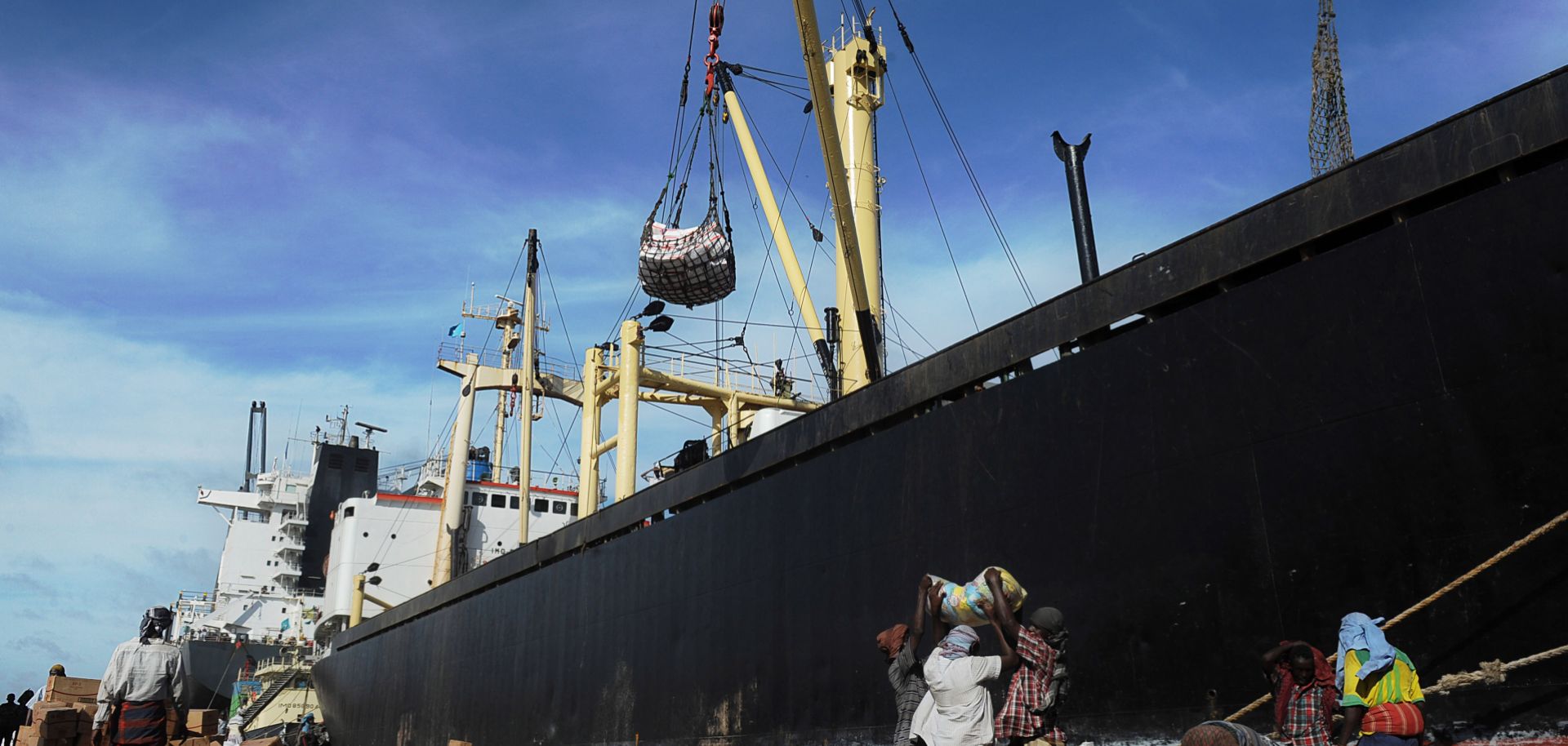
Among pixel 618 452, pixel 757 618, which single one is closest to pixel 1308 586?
pixel 757 618

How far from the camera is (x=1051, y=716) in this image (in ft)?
15.6

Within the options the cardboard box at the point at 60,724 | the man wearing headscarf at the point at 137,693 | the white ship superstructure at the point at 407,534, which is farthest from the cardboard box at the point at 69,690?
the white ship superstructure at the point at 407,534

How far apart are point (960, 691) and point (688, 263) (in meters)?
10.1

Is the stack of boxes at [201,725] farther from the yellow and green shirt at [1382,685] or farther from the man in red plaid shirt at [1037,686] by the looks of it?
the yellow and green shirt at [1382,685]

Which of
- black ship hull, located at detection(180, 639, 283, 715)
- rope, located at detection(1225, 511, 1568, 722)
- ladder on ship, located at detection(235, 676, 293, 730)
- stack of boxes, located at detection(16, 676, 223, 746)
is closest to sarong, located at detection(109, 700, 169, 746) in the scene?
stack of boxes, located at detection(16, 676, 223, 746)

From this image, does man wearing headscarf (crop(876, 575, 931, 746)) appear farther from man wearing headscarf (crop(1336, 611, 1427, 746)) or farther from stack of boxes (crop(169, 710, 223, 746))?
stack of boxes (crop(169, 710, 223, 746))

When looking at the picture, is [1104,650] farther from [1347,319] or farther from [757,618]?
[757,618]

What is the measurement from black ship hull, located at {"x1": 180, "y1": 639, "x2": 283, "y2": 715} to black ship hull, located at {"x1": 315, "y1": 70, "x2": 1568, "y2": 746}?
26.9 metres

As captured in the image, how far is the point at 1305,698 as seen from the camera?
484cm

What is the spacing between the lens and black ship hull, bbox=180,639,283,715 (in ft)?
107

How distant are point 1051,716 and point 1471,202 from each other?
3.68m

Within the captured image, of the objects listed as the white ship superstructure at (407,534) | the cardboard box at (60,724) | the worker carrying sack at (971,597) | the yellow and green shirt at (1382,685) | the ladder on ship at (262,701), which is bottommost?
the yellow and green shirt at (1382,685)

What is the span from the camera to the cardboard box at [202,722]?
10.2m

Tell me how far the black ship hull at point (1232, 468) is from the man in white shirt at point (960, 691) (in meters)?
2.46
